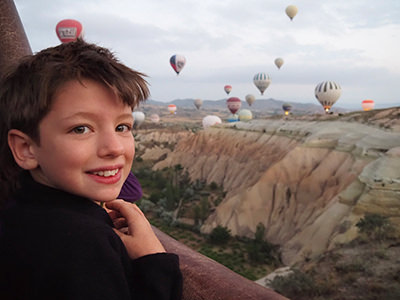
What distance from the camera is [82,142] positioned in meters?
1.05

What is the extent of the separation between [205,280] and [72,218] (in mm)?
567

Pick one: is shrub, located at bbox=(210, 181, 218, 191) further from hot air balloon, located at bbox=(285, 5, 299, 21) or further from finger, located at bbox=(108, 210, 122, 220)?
hot air balloon, located at bbox=(285, 5, 299, 21)

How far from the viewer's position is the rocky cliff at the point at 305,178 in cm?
1094

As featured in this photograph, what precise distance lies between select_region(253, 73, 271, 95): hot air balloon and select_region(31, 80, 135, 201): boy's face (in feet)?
174

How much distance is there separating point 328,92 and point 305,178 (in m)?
25.4

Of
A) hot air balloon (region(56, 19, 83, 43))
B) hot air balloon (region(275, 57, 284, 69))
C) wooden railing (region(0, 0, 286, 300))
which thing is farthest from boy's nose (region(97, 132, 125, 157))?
hot air balloon (region(275, 57, 284, 69))

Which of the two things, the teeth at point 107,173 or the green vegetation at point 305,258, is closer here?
the teeth at point 107,173

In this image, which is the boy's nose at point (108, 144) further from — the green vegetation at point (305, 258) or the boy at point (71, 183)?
the green vegetation at point (305, 258)

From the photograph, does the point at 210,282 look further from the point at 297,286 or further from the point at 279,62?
the point at 279,62

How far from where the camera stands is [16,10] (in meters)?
2.13

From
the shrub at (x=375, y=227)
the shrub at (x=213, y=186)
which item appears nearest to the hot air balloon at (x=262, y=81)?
the shrub at (x=213, y=186)

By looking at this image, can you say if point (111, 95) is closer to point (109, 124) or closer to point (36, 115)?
point (109, 124)

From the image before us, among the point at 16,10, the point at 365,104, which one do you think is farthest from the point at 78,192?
the point at 365,104

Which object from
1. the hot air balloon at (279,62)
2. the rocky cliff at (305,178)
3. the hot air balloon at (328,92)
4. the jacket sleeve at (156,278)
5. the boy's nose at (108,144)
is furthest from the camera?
the hot air balloon at (279,62)
